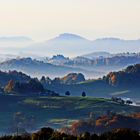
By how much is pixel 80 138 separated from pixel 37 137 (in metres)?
4.42

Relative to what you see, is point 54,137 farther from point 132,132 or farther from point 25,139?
point 132,132

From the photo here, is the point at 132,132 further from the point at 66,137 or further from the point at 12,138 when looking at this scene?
the point at 12,138

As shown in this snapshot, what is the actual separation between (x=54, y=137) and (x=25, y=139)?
305 centimetres

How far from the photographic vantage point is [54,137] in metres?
61.2

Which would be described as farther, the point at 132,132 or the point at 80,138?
the point at 132,132

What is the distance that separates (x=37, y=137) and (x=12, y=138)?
2.46m

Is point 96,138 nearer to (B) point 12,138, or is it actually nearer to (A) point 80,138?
(A) point 80,138

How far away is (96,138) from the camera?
6144 centimetres

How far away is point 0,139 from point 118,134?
1205 cm

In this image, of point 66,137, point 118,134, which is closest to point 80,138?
point 66,137

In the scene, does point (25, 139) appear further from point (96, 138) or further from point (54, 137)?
point (96, 138)

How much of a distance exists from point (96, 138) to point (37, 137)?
5.81 metres

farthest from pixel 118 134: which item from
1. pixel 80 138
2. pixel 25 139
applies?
pixel 25 139

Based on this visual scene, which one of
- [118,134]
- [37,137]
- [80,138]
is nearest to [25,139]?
[37,137]
